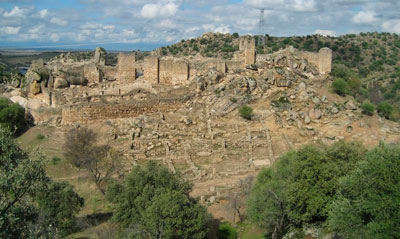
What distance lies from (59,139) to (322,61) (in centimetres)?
1964

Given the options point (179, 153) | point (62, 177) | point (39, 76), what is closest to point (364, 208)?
point (179, 153)

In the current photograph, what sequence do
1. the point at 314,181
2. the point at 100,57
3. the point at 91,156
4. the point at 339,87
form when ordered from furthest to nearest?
the point at 100,57, the point at 339,87, the point at 91,156, the point at 314,181

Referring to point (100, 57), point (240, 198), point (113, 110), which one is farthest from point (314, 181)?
point (100, 57)

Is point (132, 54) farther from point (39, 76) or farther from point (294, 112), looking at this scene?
point (294, 112)

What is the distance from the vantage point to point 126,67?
27.8m

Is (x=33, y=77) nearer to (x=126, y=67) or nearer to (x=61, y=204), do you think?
(x=126, y=67)

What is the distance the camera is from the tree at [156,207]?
35.5 ft

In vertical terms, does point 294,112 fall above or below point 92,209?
above

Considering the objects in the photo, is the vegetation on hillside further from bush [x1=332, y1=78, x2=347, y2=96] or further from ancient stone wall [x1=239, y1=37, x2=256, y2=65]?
ancient stone wall [x1=239, y1=37, x2=256, y2=65]

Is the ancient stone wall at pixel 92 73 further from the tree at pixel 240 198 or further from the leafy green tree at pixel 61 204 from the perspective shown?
the tree at pixel 240 198

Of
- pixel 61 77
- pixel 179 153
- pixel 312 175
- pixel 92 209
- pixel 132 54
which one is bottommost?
pixel 92 209

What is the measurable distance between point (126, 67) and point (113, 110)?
498 cm

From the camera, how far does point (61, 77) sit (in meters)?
26.3

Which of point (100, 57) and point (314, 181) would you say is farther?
point (100, 57)
